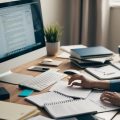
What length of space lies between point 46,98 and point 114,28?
6.59 feet

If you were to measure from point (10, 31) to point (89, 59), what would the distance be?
0.61m

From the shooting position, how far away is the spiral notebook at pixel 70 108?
4.33 feet

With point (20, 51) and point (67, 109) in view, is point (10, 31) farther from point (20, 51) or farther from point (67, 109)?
point (67, 109)

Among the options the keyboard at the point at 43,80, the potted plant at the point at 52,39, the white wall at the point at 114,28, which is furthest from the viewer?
the white wall at the point at 114,28

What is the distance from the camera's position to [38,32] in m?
1.99

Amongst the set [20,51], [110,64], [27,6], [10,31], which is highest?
[27,6]

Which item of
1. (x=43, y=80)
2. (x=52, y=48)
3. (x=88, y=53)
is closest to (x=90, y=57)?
(x=88, y=53)

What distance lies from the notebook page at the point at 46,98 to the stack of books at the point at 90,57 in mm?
544

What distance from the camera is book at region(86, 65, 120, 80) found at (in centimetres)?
185

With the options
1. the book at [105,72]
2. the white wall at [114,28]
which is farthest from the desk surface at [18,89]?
the white wall at [114,28]

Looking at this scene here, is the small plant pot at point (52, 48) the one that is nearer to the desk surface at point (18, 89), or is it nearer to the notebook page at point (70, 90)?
the desk surface at point (18, 89)

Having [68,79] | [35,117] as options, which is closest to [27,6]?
[68,79]

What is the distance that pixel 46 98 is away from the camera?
1.51 m

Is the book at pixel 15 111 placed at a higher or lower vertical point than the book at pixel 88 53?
lower
